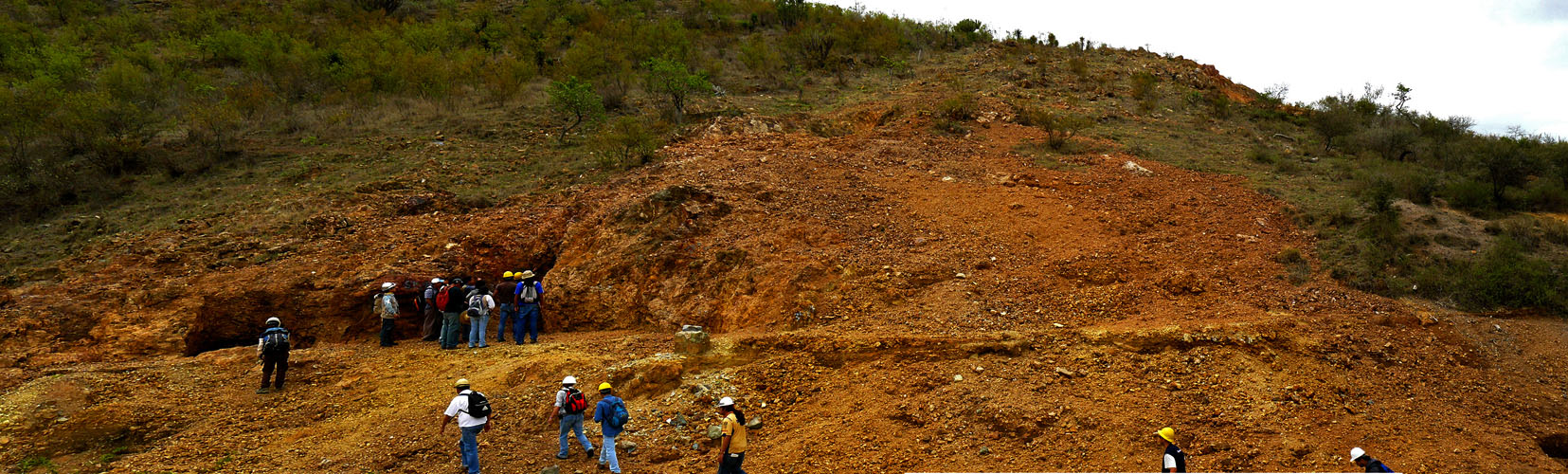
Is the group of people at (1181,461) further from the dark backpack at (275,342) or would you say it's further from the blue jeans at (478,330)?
the dark backpack at (275,342)

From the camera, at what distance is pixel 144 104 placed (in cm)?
1697

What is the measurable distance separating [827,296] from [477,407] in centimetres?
400

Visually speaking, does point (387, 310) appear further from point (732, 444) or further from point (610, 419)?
point (732, 444)

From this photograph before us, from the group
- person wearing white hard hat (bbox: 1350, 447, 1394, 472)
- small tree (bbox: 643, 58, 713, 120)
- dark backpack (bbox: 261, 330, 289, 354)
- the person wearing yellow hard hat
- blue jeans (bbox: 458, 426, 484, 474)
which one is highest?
small tree (bbox: 643, 58, 713, 120)

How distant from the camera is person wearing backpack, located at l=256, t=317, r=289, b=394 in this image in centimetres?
780

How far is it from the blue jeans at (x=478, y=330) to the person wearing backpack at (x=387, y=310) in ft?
3.64

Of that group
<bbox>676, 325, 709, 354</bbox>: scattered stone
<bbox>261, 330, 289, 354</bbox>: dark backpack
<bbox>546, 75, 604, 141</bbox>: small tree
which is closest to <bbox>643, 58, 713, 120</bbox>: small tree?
<bbox>546, 75, 604, 141</bbox>: small tree

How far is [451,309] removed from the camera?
906cm

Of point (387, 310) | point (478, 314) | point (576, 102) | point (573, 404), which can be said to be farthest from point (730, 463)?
point (576, 102)

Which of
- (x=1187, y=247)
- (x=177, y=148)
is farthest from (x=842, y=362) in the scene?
(x=177, y=148)

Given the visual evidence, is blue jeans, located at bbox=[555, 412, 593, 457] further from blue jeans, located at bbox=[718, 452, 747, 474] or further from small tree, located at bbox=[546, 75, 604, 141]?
small tree, located at bbox=[546, 75, 604, 141]

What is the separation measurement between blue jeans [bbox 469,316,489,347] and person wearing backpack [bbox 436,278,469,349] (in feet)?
0.62

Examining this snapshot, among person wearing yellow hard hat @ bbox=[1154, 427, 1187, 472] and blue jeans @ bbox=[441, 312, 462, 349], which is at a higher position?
person wearing yellow hard hat @ bbox=[1154, 427, 1187, 472]

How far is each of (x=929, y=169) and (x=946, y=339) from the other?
595cm
